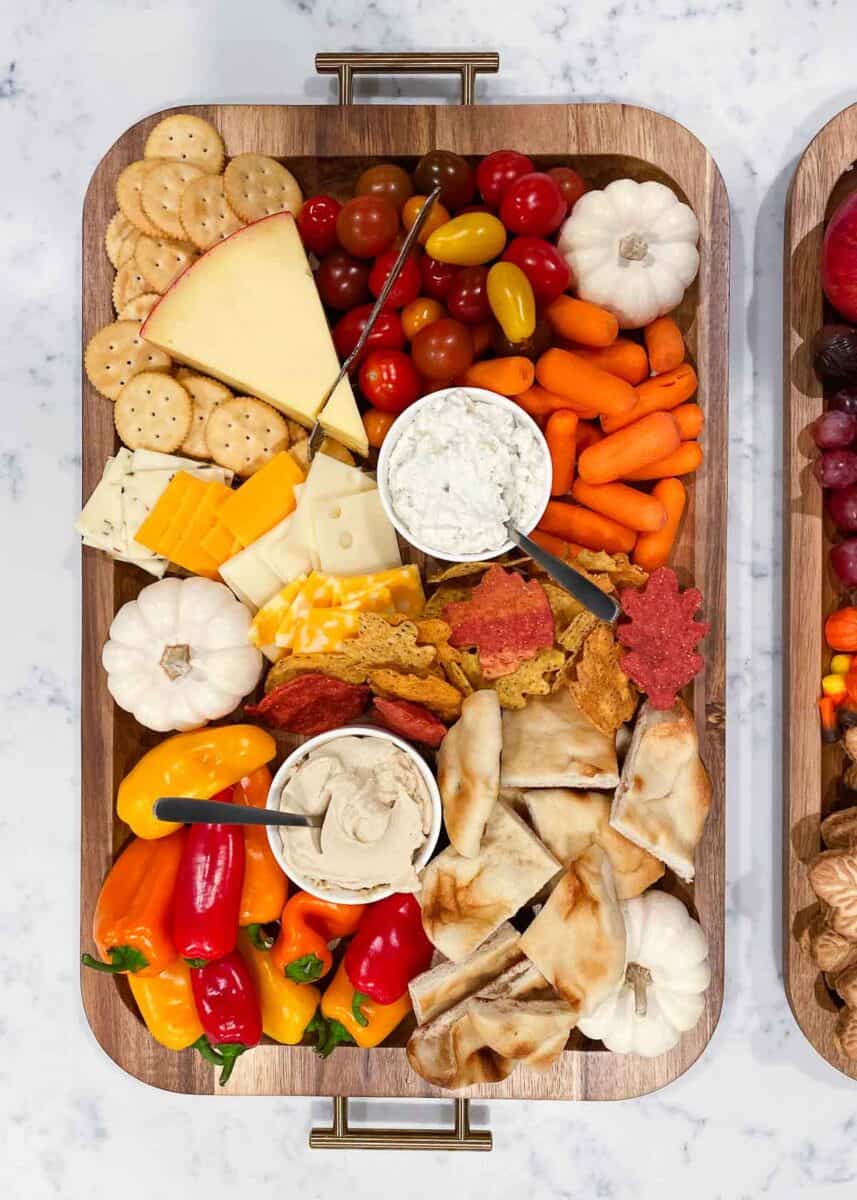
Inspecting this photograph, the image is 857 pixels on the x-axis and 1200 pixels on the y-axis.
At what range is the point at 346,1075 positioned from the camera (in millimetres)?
1789

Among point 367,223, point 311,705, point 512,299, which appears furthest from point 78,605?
point 512,299

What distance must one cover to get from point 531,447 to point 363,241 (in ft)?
1.43

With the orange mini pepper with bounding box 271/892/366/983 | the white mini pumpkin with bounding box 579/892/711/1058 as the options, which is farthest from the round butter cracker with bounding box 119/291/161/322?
the white mini pumpkin with bounding box 579/892/711/1058

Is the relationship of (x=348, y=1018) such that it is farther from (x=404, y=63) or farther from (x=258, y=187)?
(x=404, y=63)

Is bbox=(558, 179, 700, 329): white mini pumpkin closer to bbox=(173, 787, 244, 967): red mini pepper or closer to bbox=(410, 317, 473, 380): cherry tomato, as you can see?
bbox=(410, 317, 473, 380): cherry tomato

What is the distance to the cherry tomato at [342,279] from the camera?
1.76 meters

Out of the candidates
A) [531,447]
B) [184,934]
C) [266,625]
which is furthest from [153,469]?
[184,934]

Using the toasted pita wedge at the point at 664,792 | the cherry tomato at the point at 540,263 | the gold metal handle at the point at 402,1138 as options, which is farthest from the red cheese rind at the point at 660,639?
the gold metal handle at the point at 402,1138

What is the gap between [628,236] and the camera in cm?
170

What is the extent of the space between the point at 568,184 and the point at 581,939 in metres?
1.22

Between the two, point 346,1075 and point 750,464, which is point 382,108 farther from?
point 346,1075

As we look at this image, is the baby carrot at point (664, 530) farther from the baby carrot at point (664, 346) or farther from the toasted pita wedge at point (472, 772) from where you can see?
the toasted pita wedge at point (472, 772)

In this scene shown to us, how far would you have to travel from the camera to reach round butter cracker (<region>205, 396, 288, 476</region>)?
1781 millimetres

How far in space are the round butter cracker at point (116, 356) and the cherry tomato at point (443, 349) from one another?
456mm
